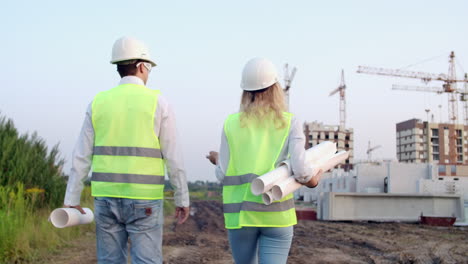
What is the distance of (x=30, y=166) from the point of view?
42.7ft

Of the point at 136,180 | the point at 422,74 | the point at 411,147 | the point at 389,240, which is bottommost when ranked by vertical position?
the point at 389,240

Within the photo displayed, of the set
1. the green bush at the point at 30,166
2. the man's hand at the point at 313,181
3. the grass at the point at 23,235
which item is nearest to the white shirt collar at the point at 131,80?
the man's hand at the point at 313,181

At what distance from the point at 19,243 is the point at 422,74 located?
5132 inches

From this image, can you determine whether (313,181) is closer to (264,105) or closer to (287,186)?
(287,186)

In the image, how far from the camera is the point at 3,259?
7875 millimetres

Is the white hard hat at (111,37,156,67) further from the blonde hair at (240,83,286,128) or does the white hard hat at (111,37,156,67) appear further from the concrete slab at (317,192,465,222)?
the concrete slab at (317,192,465,222)

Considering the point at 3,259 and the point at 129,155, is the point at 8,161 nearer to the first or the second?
the point at 3,259

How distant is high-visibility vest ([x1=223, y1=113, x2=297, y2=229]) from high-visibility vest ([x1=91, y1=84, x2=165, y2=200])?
0.50 metres

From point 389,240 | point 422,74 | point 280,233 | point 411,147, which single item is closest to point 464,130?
point 411,147

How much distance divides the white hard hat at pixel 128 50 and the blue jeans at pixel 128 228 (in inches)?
38.8

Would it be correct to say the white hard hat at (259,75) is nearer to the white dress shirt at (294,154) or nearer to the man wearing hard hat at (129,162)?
the white dress shirt at (294,154)

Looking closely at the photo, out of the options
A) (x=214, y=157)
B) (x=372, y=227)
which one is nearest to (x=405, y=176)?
(x=372, y=227)

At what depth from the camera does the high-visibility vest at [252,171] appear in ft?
11.0

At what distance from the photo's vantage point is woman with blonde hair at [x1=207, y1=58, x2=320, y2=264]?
337 centimetres
